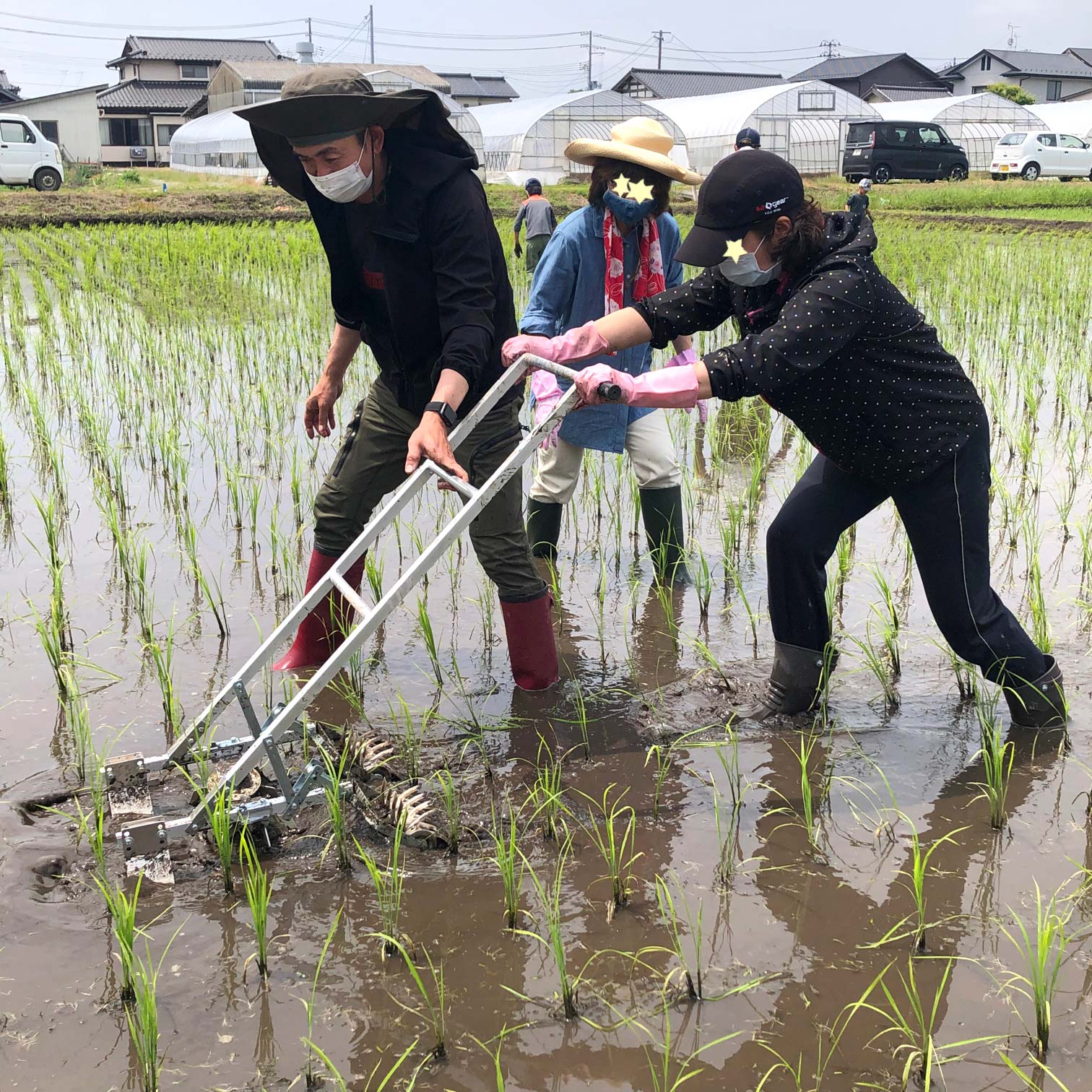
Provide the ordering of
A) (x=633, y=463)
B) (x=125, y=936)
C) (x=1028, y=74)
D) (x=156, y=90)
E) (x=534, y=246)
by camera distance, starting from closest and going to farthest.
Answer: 1. (x=125, y=936)
2. (x=633, y=463)
3. (x=534, y=246)
4. (x=156, y=90)
5. (x=1028, y=74)

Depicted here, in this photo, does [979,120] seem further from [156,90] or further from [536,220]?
[156,90]

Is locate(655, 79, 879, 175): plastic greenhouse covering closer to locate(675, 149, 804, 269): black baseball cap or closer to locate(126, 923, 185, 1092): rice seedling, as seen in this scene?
locate(675, 149, 804, 269): black baseball cap

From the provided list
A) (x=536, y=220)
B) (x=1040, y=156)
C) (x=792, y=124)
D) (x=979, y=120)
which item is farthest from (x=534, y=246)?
(x=979, y=120)

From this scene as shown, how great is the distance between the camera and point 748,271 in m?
2.48

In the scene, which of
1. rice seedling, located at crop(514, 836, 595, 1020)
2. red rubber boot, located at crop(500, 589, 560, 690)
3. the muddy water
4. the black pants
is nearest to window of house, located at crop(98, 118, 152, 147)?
the muddy water

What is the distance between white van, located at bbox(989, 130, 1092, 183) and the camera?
26.9m

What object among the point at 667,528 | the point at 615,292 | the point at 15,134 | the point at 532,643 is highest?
the point at 15,134

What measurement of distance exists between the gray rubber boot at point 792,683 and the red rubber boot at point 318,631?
114cm

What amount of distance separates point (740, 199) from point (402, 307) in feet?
2.89

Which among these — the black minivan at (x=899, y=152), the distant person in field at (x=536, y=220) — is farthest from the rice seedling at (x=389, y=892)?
the black minivan at (x=899, y=152)

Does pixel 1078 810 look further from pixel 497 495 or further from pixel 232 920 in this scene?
pixel 232 920

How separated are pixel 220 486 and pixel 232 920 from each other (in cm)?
288

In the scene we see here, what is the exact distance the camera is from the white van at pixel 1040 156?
26.9 meters

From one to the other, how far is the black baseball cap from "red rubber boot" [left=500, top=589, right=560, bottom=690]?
106 centimetres
